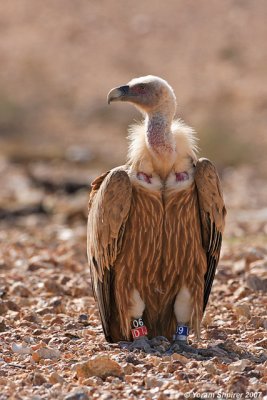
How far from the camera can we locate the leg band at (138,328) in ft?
23.0

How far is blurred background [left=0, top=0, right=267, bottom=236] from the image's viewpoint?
21891mm

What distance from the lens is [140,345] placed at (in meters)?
6.86

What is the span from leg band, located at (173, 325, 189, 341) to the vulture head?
1411 millimetres

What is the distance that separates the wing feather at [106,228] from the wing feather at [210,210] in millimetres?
477

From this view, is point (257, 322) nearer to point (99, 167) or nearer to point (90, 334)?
point (90, 334)

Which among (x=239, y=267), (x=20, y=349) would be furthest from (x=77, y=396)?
(x=239, y=267)

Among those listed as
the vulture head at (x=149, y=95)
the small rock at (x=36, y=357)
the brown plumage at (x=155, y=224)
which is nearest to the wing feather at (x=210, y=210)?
the brown plumage at (x=155, y=224)

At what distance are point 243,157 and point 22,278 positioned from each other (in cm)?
1701

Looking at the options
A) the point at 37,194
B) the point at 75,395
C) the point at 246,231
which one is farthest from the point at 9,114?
the point at 75,395

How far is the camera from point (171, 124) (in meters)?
7.13

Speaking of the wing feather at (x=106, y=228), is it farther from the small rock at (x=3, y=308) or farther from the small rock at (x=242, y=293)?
the small rock at (x=242, y=293)

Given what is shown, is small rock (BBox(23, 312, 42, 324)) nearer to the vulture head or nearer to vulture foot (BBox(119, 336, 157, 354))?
vulture foot (BBox(119, 336, 157, 354))

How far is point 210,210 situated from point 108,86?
87.6ft

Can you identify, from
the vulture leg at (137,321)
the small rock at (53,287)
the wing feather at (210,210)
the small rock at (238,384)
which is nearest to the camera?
the small rock at (238,384)
